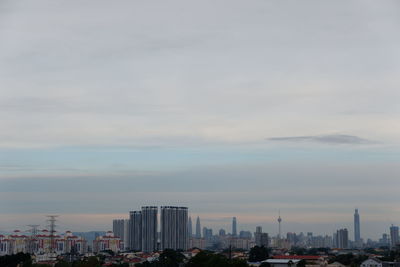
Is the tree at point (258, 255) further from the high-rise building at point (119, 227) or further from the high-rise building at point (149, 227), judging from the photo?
the high-rise building at point (119, 227)

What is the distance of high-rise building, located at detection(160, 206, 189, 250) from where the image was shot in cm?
9481

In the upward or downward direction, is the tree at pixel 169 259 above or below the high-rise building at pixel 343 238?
above

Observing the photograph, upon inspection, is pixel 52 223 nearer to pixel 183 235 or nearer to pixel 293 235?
pixel 183 235

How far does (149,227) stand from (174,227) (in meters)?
3.99

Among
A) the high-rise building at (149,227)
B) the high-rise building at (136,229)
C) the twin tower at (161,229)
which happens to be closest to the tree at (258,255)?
the twin tower at (161,229)

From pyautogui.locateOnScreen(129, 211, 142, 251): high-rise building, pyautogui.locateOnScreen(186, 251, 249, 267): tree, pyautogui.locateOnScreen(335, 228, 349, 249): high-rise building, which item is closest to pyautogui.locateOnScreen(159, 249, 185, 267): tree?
pyautogui.locateOnScreen(186, 251, 249, 267): tree

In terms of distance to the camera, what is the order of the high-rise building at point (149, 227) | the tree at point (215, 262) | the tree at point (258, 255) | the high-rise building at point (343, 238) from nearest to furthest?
the tree at point (215, 262) → the tree at point (258, 255) → the high-rise building at point (149, 227) → the high-rise building at point (343, 238)

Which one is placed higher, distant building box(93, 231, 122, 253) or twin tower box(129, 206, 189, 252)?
twin tower box(129, 206, 189, 252)

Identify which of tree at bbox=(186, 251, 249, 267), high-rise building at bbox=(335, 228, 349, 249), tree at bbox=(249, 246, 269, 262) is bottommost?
high-rise building at bbox=(335, 228, 349, 249)

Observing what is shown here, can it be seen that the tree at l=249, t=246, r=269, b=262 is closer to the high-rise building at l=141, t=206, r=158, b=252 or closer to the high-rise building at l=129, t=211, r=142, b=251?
the high-rise building at l=141, t=206, r=158, b=252

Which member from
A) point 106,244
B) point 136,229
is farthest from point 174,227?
point 106,244

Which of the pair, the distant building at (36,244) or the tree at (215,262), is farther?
the distant building at (36,244)

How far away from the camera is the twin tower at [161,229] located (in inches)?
3688

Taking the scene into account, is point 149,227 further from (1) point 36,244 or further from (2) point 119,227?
(2) point 119,227
